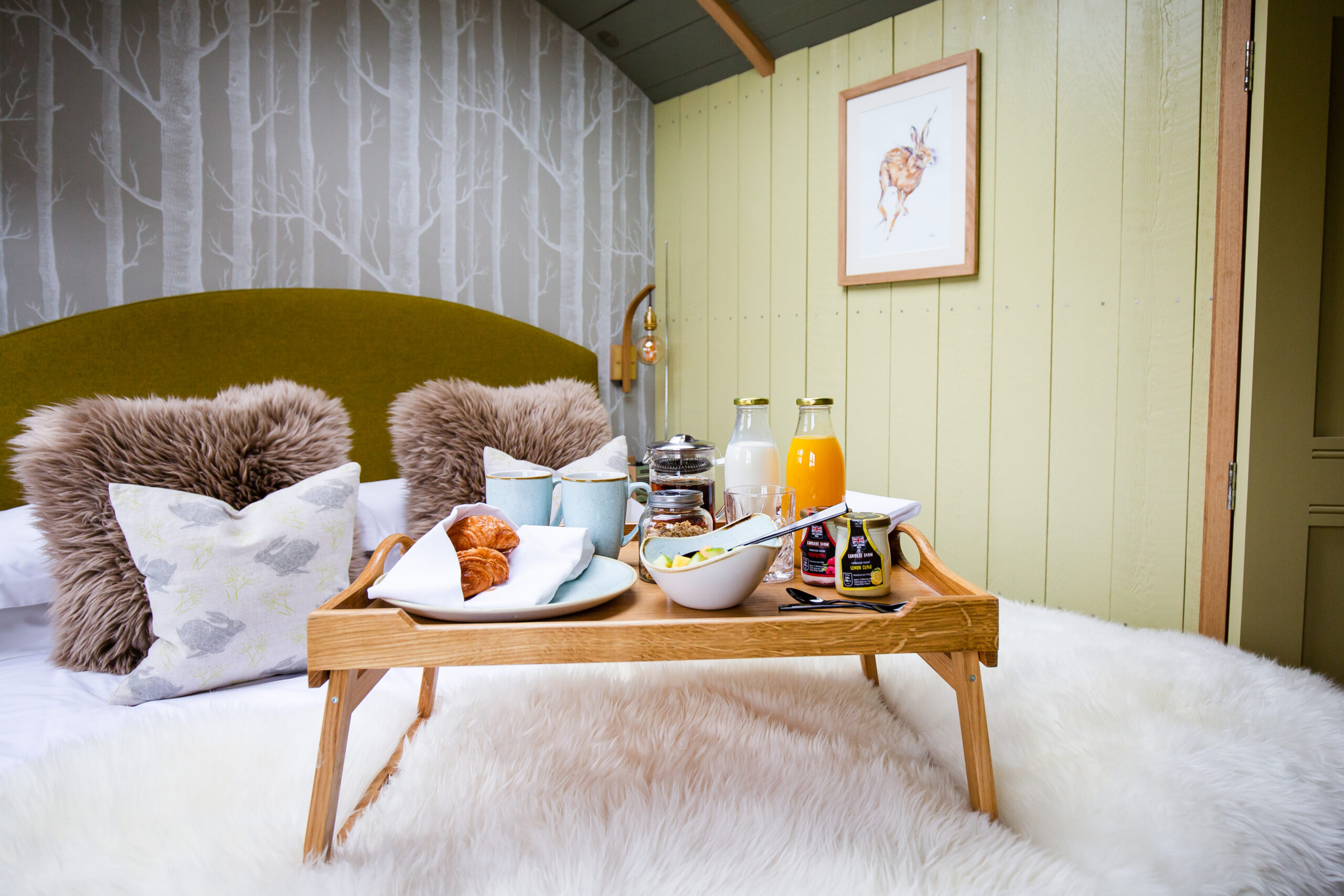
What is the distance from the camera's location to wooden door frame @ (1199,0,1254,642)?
61.3 inches

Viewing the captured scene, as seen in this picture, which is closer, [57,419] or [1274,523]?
[57,419]

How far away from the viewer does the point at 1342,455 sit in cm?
150

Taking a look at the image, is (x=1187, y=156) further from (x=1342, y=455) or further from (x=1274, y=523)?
(x=1274, y=523)

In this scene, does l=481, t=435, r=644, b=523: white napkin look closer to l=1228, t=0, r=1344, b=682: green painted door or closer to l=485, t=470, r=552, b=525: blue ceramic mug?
l=485, t=470, r=552, b=525: blue ceramic mug

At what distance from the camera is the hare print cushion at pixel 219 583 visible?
3.78 feet

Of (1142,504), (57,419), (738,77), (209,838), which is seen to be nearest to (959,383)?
(1142,504)

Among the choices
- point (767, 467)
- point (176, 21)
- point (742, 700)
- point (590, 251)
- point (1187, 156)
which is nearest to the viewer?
point (767, 467)

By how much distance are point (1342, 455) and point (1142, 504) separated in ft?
1.28

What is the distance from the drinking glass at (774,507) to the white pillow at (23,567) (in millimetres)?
1315

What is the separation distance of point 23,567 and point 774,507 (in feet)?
4.70

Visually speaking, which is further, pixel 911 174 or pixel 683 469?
pixel 911 174

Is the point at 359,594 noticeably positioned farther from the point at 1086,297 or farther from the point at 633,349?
the point at 633,349

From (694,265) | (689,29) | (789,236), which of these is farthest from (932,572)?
(689,29)

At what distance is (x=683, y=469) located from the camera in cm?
111
